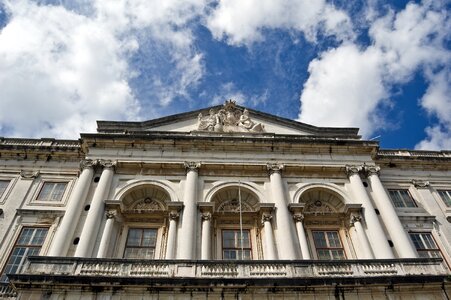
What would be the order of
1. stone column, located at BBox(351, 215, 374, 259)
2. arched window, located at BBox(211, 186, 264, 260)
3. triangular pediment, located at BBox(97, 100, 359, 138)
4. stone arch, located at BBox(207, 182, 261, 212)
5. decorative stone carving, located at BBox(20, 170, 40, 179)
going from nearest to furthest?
1. stone column, located at BBox(351, 215, 374, 259)
2. arched window, located at BBox(211, 186, 264, 260)
3. stone arch, located at BBox(207, 182, 261, 212)
4. decorative stone carving, located at BBox(20, 170, 40, 179)
5. triangular pediment, located at BBox(97, 100, 359, 138)

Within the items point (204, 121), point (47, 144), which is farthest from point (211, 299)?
point (47, 144)

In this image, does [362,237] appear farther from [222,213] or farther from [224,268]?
[224,268]

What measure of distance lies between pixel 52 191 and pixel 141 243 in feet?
24.8

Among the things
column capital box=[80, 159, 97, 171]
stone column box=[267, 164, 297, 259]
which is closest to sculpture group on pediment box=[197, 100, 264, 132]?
stone column box=[267, 164, 297, 259]

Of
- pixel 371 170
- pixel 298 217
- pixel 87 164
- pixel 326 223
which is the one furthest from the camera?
pixel 371 170

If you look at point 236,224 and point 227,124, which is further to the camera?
point 227,124

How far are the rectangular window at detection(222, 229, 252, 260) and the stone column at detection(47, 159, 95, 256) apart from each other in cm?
839

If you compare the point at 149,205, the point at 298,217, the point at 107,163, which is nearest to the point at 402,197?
the point at 298,217

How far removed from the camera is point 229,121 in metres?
29.5

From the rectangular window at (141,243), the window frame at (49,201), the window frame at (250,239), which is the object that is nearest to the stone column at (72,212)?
the window frame at (49,201)

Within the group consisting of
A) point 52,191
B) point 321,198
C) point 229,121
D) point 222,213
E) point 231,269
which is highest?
point 229,121

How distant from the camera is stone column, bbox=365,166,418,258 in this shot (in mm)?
21391

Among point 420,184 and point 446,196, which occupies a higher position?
point 420,184

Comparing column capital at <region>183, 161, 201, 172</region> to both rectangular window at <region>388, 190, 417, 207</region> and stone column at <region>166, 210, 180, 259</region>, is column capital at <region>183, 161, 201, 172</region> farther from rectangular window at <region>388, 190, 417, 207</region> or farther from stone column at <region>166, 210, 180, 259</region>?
rectangular window at <region>388, 190, 417, 207</region>
